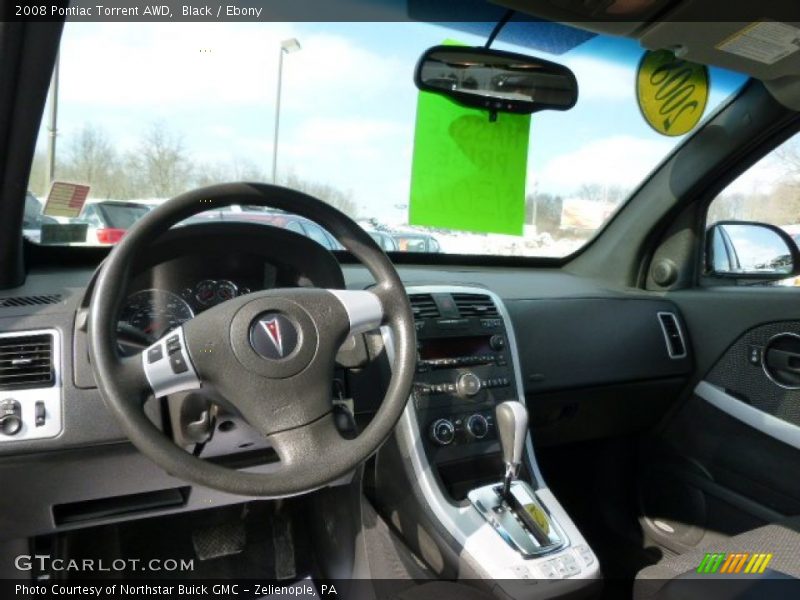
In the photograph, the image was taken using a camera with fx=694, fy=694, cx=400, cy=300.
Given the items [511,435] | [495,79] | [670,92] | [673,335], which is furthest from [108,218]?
[673,335]

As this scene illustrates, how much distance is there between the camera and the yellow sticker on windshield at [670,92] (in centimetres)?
248

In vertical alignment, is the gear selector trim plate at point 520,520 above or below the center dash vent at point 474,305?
below

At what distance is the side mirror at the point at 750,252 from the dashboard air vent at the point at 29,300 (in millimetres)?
2621

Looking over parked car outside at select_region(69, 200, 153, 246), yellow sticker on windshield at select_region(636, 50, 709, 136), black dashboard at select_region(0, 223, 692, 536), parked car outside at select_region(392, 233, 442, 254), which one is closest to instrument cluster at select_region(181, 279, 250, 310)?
black dashboard at select_region(0, 223, 692, 536)

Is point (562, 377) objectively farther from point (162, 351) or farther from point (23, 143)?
point (23, 143)

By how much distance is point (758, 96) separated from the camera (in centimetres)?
259

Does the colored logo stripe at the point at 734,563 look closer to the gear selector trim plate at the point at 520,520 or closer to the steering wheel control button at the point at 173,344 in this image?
the gear selector trim plate at the point at 520,520

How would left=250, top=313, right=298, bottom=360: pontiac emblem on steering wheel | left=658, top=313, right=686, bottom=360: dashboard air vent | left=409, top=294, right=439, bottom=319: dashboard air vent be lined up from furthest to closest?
left=658, top=313, right=686, bottom=360: dashboard air vent, left=409, top=294, right=439, bottom=319: dashboard air vent, left=250, top=313, right=298, bottom=360: pontiac emblem on steering wheel

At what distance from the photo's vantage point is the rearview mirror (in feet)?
6.93

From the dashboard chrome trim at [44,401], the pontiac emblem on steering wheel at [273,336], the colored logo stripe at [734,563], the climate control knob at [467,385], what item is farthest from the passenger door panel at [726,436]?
the dashboard chrome trim at [44,401]

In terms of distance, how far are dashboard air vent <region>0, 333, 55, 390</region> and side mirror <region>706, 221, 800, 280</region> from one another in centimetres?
267

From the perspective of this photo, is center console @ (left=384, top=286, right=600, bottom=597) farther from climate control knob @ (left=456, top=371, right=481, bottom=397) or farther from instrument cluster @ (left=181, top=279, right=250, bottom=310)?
instrument cluster @ (left=181, top=279, right=250, bottom=310)

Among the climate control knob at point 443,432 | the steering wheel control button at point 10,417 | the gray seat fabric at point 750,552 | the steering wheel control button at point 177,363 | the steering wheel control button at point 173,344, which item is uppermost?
the steering wheel control button at point 173,344

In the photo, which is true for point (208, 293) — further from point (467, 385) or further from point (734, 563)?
point (734, 563)
